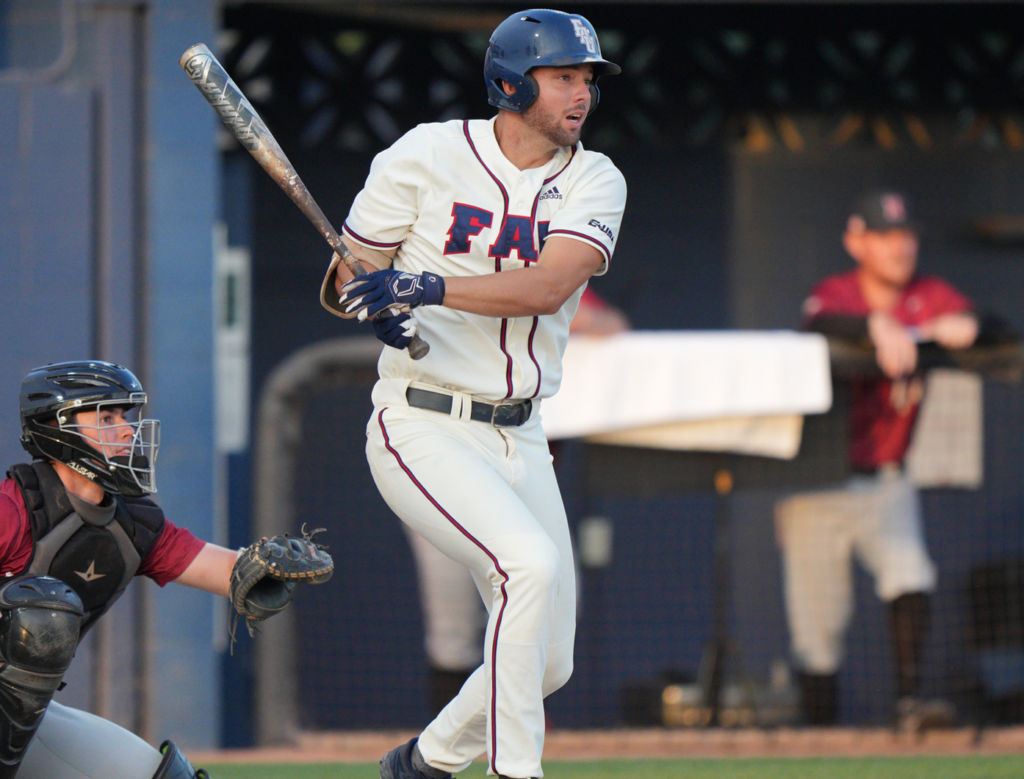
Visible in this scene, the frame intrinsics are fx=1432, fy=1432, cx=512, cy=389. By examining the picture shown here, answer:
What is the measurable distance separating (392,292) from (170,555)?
2.63 feet

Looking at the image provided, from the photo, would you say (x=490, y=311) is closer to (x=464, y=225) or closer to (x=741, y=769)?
(x=464, y=225)

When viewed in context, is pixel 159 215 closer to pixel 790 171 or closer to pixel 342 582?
pixel 342 582

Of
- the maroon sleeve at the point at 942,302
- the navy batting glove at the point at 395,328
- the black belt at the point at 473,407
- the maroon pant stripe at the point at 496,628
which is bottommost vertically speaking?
the maroon pant stripe at the point at 496,628

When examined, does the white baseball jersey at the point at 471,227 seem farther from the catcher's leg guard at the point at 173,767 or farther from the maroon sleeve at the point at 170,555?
the catcher's leg guard at the point at 173,767

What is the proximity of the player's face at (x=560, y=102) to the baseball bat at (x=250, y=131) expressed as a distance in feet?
1.79

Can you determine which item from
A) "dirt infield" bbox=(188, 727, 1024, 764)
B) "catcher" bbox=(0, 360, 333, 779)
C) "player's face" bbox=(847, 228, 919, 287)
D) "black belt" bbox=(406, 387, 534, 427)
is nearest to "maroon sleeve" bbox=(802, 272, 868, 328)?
"player's face" bbox=(847, 228, 919, 287)

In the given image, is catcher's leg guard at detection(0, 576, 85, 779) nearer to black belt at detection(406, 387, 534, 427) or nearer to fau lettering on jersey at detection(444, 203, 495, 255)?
black belt at detection(406, 387, 534, 427)

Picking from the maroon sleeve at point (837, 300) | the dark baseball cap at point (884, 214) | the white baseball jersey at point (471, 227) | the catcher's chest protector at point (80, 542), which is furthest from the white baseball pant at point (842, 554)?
the catcher's chest protector at point (80, 542)

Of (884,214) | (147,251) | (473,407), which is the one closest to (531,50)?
(473,407)

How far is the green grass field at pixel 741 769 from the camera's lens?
461 cm

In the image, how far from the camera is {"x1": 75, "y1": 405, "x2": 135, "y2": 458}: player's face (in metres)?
3.10

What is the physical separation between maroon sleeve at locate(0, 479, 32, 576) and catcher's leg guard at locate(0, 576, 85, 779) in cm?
12

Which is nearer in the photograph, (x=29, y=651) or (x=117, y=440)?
(x=29, y=651)

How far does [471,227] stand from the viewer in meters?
3.35
